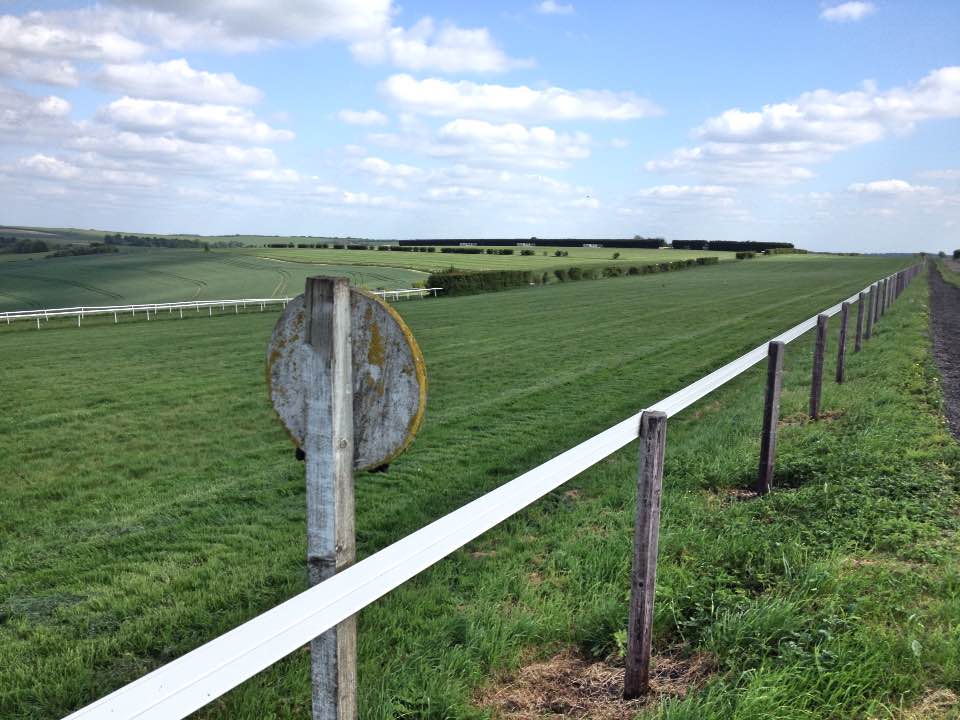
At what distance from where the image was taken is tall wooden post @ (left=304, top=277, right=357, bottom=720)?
2.27 m

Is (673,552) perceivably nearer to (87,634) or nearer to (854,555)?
(854,555)

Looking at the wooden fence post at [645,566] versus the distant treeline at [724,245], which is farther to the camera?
the distant treeline at [724,245]

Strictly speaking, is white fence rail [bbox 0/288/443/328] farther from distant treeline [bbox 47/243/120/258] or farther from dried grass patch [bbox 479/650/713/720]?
distant treeline [bbox 47/243/120/258]

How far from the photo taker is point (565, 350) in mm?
17078

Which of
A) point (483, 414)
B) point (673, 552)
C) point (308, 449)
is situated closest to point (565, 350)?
point (483, 414)

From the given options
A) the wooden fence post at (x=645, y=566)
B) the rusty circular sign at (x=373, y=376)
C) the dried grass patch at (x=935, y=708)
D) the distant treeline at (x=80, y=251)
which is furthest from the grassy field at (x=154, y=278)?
the dried grass patch at (x=935, y=708)

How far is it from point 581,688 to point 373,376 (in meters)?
1.95

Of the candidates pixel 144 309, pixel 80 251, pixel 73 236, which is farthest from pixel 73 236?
pixel 144 309

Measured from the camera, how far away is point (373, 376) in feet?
7.81

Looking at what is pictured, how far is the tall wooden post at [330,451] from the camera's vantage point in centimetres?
227

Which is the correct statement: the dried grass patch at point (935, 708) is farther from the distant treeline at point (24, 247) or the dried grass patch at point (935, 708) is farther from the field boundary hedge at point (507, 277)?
the distant treeline at point (24, 247)

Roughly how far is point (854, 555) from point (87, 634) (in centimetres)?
454

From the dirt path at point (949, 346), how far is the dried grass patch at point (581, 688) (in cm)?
587

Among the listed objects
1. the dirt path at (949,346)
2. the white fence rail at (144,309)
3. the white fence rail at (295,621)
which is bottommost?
the white fence rail at (144,309)
